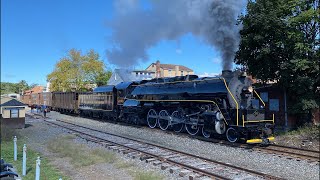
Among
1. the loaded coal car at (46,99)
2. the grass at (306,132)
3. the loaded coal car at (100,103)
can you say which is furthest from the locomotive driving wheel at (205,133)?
the loaded coal car at (46,99)

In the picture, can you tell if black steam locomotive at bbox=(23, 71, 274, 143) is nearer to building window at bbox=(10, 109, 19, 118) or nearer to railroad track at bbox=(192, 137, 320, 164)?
railroad track at bbox=(192, 137, 320, 164)

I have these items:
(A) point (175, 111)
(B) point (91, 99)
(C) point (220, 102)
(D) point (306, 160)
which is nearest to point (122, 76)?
(B) point (91, 99)

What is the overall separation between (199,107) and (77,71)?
1576 inches

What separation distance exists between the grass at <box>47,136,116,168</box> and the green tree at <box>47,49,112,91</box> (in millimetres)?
38831

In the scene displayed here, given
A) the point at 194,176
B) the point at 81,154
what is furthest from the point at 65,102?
the point at 194,176

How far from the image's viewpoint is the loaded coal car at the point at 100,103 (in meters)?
24.0

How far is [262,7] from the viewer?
50.6 ft

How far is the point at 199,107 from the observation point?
1504cm

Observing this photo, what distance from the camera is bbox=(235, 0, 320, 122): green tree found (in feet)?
46.4

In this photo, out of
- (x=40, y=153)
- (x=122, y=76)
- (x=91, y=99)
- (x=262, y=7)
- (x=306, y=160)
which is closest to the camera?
(x=306, y=160)

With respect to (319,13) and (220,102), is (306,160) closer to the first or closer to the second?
(220,102)

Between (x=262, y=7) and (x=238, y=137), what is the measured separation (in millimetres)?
7018

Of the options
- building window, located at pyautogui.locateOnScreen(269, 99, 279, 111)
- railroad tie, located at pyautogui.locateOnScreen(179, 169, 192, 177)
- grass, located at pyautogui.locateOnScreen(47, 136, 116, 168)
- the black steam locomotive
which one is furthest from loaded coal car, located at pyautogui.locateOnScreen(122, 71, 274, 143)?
grass, located at pyautogui.locateOnScreen(47, 136, 116, 168)

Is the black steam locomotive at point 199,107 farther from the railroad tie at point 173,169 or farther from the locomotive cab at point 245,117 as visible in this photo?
the railroad tie at point 173,169
